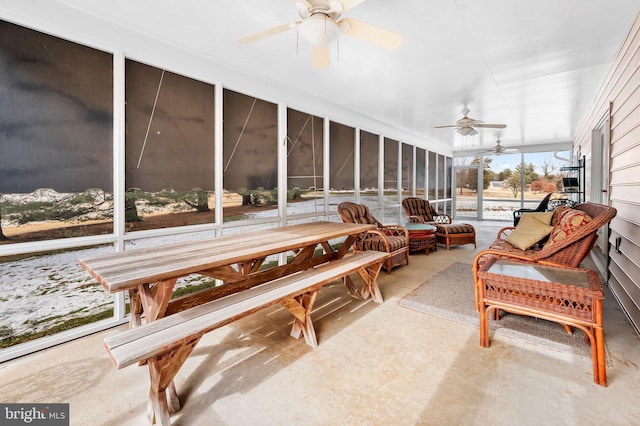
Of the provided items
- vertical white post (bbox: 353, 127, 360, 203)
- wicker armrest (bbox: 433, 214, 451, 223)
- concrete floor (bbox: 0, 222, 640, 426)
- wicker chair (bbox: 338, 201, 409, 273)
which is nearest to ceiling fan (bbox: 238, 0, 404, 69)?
concrete floor (bbox: 0, 222, 640, 426)

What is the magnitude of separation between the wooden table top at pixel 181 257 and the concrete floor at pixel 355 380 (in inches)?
29.4

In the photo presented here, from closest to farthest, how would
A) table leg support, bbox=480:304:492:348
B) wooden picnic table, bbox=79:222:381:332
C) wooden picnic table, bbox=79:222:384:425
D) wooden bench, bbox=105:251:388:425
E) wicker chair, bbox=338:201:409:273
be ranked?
wooden bench, bbox=105:251:388:425
wooden picnic table, bbox=79:222:384:425
wooden picnic table, bbox=79:222:381:332
table leg support, bbox=480:304:492:348
wicker chair, bbox=338:201:409:273

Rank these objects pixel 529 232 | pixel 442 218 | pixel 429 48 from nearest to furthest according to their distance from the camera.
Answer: pixel 429 48
pixel 529 232
pixel 442 218

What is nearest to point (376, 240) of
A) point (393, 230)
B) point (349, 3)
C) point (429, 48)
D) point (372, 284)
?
point (393, 230)

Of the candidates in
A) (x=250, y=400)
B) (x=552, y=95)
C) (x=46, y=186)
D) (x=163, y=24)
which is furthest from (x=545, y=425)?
(x=552, y=95)

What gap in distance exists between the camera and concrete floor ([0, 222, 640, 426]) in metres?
1.62

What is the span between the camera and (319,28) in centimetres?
199

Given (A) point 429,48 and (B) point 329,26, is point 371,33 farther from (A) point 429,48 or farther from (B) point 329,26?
(A) point 429,48

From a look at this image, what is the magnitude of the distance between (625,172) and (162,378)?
4250 mm

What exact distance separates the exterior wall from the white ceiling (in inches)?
9.8

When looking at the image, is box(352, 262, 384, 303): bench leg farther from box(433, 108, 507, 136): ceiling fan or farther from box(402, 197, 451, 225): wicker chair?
box(402, 197, 451, 225): wicker chair

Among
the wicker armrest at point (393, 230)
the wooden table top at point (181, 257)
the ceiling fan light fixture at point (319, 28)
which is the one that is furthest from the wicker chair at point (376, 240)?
the ceiling fan light fixture at point (319, 28)

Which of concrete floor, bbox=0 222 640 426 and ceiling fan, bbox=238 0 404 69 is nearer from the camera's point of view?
concrete floor, bbox=0 222 640 426

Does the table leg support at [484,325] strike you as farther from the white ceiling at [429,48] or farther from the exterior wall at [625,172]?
the white ceiling at [429,48]
